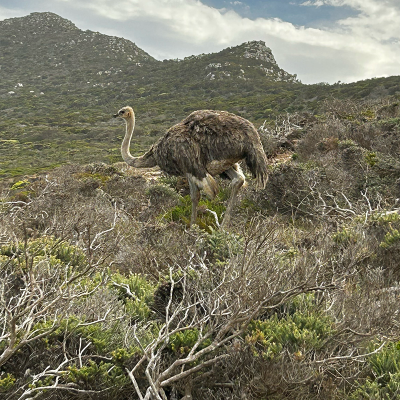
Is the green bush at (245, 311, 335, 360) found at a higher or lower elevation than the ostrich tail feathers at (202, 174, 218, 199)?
lower

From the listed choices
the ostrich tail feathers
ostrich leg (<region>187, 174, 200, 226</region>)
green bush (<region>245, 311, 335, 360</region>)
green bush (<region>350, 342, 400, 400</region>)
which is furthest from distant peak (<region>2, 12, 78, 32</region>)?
green bush (<region>350, 342, 400, 400</region>)

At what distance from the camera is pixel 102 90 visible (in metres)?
57.0

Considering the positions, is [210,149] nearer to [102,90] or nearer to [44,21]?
[102,90]

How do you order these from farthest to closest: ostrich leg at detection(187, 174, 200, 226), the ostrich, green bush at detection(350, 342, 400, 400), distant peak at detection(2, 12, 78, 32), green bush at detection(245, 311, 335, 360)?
distant peak at detection(2, 12, 78, 32), ostrich leg at detection(187, 174, 200, 226), the ostrich, green bush at detection(245, 311, 335, 360), green bush at detection(350, 342, 400, 400)

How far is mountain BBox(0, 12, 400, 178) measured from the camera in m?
28.2

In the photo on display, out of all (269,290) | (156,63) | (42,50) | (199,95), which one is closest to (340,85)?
(199,95)

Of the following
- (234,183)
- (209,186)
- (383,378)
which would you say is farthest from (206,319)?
(234,183)

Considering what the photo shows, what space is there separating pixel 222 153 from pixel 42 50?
3227 inches

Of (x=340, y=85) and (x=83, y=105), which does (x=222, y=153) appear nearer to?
(x=340, y=85)

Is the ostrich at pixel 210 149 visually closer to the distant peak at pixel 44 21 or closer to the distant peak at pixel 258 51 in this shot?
the distant peak at pixel 258 51

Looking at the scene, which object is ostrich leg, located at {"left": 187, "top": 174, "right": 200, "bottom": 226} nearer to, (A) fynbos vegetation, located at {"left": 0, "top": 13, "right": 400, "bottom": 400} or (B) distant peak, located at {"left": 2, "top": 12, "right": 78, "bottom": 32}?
(A) fynbos vegetation, located at {"left": 0, "top": 13, "right": 400, "bottom": 400}

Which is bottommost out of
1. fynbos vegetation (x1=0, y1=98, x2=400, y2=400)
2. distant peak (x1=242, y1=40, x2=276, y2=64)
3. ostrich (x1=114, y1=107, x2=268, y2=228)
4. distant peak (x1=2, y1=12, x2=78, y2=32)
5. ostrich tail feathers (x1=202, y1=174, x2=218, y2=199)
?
fynbos vegetation (x1=0, y1=98, x2=400, y2=400)

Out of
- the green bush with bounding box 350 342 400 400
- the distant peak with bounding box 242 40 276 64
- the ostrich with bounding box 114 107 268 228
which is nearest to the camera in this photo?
the green bush with bounding box 350 342 400 400

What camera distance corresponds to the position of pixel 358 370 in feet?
6.75
